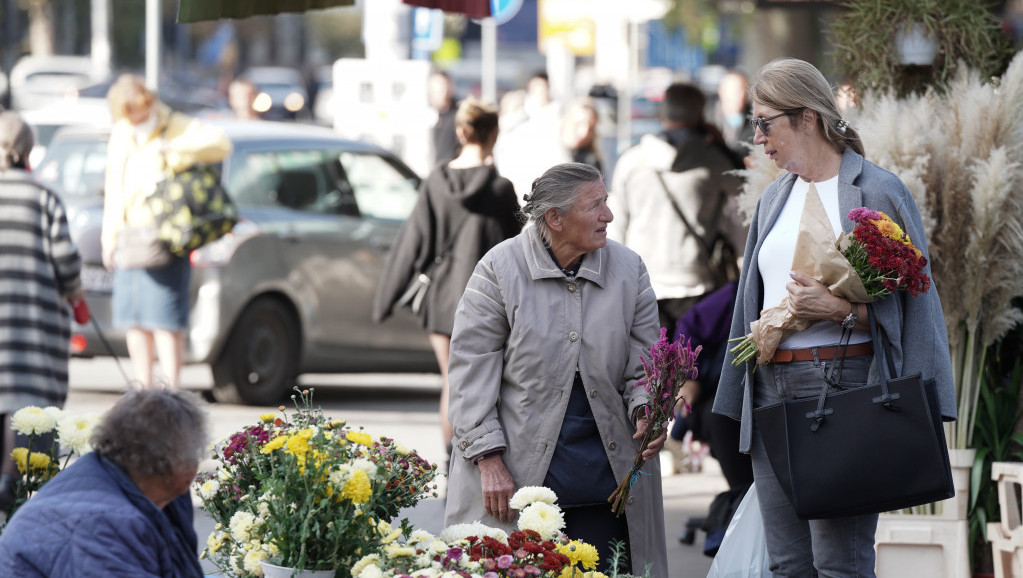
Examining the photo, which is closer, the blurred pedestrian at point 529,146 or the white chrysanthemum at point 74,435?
the white chrysanthemum at point 74,435

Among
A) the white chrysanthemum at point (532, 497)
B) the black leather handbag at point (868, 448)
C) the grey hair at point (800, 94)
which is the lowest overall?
the white chrysanthemum at point (532, 497)

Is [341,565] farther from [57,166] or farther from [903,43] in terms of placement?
[57,166]

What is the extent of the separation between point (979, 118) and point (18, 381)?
4.14 meters

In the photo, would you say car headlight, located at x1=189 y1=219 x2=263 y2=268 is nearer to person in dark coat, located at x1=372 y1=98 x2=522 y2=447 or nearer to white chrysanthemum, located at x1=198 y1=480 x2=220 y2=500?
person in dark coat, located at x1=372 y1=98 x2=522 y2=447

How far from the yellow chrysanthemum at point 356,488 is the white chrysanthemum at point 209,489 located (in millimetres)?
493

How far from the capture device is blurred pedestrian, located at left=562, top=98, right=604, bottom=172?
1062cm

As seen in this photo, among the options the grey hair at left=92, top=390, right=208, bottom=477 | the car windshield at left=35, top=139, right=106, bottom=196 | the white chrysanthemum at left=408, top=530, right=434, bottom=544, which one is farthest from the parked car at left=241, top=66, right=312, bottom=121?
the grey hair at left=92, top=390, right=208, bottom=477

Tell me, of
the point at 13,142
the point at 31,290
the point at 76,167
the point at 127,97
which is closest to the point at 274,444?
the point at 31,290

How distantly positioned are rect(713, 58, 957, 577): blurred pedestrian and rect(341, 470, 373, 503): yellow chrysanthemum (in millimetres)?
1222

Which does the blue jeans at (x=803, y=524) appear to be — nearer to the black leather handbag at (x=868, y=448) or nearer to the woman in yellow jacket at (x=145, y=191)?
the black leather handbag at (x=868, y=448)

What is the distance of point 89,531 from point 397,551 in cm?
74

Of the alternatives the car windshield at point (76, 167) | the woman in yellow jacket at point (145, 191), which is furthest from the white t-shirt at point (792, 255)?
the car windshield at point (76, 167)

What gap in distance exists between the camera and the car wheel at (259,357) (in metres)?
9.99

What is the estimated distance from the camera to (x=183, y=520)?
3.32 metres
